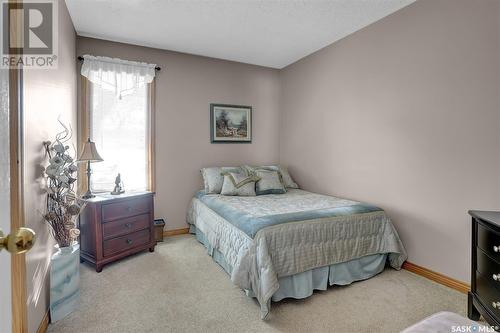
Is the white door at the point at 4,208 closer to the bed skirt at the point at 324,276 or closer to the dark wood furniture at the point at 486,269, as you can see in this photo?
the bed skirt at the point at 324,276

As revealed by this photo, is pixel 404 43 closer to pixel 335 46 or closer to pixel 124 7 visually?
pixel 335 46

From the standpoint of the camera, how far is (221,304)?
2131mm

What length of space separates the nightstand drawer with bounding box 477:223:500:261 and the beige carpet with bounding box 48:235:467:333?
68 cm

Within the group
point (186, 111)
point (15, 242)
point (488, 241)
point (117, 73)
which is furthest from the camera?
point (186, 111)

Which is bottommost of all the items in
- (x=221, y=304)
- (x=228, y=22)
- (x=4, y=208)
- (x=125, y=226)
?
(x=221, y=304)

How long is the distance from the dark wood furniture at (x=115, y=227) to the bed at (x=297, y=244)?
0.77 m

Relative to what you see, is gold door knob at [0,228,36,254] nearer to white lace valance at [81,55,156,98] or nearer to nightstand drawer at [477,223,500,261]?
nightstand drawer at [477,223,500,261]

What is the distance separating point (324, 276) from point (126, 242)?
2068 millimetres

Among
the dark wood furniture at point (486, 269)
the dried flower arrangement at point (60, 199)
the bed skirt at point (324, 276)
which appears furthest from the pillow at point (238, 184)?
the dark wood furniture at point (486, 269)

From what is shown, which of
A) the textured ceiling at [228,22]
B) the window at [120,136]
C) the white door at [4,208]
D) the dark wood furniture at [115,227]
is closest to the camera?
the white door at [4,208]

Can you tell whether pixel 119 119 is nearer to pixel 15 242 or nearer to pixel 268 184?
pixel 268 184

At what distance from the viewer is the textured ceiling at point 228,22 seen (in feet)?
8.49

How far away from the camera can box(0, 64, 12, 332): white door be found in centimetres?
92

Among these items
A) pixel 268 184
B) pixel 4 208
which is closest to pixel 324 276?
pixel 268 184
